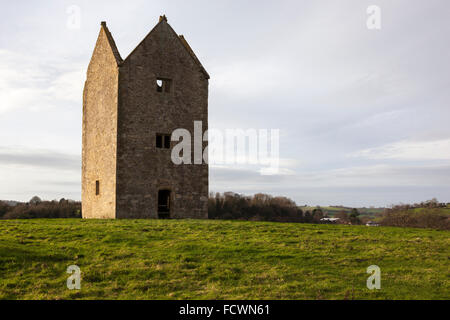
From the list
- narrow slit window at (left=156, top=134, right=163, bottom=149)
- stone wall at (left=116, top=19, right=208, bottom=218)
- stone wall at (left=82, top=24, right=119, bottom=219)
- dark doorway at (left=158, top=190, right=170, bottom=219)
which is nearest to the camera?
stone wall at (left=116, top=19, right=208, bottom=218)

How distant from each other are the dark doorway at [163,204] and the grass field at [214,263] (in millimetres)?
7695

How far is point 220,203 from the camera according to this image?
84.2 m

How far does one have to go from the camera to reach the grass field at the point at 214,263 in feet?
36.2

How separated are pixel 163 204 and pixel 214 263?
50.9 feet

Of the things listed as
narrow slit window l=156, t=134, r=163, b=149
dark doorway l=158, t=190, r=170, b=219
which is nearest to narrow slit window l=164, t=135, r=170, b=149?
narrow slit window l=156, t=134, r=163, b=149

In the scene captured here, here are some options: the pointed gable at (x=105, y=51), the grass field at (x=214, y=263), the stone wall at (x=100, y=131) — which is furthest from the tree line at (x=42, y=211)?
the grass field at (x=214, y=263)

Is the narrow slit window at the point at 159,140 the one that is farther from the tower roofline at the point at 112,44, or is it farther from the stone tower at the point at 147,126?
Result: the tower roofline at the point at 112,44

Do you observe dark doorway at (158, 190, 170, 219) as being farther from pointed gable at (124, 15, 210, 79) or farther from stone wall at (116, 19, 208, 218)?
pointed gable at (124, 15, 210, 79)

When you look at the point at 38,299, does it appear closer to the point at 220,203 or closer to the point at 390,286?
the point at 390,286

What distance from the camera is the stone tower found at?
86.7 feet

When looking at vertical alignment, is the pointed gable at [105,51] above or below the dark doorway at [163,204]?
above

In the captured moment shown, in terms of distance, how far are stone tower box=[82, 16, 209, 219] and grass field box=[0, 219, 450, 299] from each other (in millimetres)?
7132

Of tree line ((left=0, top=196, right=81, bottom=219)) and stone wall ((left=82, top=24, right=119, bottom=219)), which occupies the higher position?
stone wall ((left=82, top=24, right=119, bottom=219))

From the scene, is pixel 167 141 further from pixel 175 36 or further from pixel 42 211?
pixel 42 211
